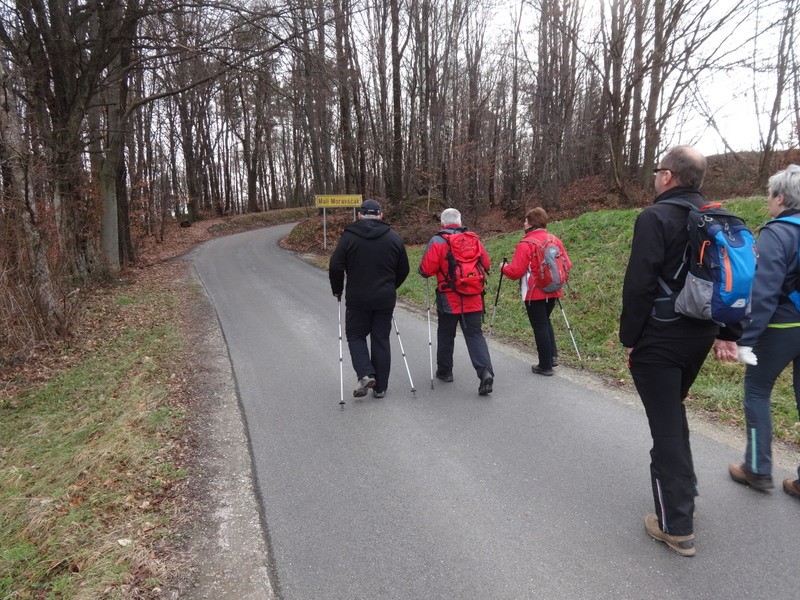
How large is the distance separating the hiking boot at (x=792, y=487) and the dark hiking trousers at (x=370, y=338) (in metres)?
3.47

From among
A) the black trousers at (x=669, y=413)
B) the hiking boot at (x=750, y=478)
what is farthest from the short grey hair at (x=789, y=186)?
the hiking boot at (x=750, y=478)

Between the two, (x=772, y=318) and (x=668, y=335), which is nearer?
(x=668, y=335)

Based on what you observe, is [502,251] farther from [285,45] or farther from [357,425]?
[357,425]

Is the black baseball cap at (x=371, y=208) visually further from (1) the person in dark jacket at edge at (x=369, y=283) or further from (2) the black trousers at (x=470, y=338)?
(2) the black trousers at (x=470, y=338)

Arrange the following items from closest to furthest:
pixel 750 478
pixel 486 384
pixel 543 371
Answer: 1. pixel 750 478
2. pixel 486 384
3. pixel 543 371

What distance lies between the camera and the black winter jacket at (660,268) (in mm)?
2631

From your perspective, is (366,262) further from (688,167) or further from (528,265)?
(688,167)

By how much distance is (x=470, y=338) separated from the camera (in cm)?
542

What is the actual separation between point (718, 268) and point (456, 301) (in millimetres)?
3113

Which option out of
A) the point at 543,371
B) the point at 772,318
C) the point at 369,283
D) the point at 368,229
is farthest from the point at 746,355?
the point at 368,229

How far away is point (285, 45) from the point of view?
425 inches

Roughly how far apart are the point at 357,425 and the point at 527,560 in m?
2.23

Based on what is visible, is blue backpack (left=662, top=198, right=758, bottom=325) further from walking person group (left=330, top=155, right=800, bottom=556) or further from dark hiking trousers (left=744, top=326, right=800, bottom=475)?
dark hiking trousers (left=744, top=326, right=800, bottom=475)

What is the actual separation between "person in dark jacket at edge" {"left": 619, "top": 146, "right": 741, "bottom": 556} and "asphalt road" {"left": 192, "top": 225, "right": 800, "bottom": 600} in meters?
0.35
